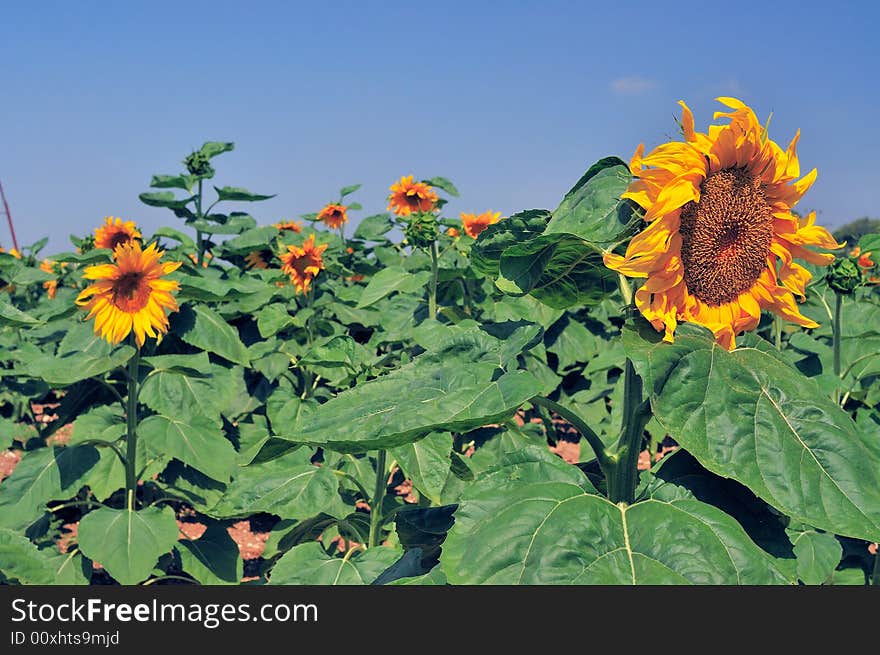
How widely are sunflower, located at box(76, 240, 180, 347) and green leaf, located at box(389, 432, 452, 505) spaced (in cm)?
140

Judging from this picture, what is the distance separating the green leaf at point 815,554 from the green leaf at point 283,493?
60.8 inches

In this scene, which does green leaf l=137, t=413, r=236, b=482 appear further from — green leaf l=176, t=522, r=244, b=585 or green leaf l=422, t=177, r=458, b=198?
green leaf l=422, t=177, r=458, b=198

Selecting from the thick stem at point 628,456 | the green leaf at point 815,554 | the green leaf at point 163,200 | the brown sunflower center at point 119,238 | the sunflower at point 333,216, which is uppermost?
the sunflower at point 333,216

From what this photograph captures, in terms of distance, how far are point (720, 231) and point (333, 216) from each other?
781 centimetres

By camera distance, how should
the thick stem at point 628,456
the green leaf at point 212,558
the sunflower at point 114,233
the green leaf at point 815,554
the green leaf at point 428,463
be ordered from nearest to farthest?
the thick stem at point 628,456, the green leaf at point 815,554, the green leaf at point 428,463, the green leaf at point 212,558, the sunflower at point 114,233

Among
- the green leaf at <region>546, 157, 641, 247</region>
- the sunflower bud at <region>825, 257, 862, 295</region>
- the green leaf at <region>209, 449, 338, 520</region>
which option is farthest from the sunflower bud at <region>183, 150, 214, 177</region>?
the green leaf at <region>546, 157, 641, 247</region>

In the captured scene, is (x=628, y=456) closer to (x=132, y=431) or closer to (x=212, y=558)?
(x=132, y=431)

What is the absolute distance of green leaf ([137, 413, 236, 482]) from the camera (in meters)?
3.85

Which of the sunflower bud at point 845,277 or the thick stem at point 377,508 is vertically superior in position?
the sunflower bud at point 845,277

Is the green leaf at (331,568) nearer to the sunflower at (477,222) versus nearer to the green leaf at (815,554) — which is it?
the green leaf at (815,554)

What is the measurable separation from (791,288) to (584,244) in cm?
42

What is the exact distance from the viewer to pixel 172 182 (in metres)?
7.02

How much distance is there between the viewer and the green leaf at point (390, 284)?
494cm

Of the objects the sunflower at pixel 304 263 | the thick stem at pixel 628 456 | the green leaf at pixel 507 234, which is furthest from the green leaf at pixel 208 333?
the thick stem at pixel 628 456
